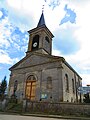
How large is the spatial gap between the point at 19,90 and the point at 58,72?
27.1 ft

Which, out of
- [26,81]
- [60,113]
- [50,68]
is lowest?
[60,113]

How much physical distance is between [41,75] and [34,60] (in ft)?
12.6

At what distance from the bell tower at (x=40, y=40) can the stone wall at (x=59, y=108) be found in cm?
1194

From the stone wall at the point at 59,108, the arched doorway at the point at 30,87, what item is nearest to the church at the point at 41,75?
the arched doorway at the point at 30,87

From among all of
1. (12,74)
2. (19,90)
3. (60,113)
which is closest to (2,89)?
(12,74)

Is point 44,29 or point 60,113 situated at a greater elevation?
point 44,29

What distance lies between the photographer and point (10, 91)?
27.3 metres

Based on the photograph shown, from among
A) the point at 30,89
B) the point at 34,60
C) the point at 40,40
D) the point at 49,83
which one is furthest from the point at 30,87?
the point at 40,40

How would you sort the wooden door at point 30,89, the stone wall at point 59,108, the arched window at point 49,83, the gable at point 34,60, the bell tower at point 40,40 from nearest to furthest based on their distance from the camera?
1. the stone wall at point 59,108
2. the arched window at point 49,83
3. the wooden door at point 30,89
4. the gable at point 34,60
5. the bell tower at point 40,40

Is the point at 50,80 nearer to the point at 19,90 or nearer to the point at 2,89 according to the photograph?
the point at 19,90

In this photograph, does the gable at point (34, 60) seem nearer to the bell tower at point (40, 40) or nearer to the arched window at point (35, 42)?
the bell tower at point (40, 40)

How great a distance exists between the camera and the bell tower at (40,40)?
28519mm

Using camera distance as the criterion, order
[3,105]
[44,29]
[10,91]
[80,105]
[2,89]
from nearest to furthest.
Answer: [80,105] → [3,105] → [10,91] → [44,29] → [2,89]

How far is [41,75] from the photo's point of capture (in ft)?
78.8
